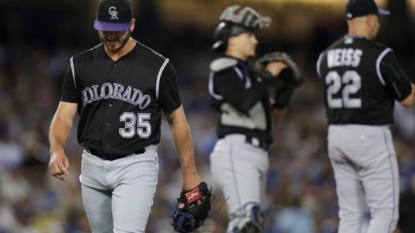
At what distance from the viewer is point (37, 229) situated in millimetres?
12539

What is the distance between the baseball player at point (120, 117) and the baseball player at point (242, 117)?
1.74 meters

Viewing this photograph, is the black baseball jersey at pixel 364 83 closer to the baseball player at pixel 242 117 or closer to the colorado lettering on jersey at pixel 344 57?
the colorado lettering on jersey at pixel 344 57

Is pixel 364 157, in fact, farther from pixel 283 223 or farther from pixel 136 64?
pixel 283 223

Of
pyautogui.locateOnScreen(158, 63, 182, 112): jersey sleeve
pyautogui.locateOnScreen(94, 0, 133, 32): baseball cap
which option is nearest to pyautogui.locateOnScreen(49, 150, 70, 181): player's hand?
pyautogui.locateOnScreen(158, 63, 182, 112): jersey sleeve

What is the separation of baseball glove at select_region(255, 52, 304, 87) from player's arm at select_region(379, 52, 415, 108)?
114 cm

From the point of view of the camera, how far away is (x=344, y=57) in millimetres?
7969

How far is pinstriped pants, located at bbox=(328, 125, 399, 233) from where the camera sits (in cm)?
777

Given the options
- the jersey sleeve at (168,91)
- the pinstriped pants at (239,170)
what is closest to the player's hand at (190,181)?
the jersey sleeve at (168,91)

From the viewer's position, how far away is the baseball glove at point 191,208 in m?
6.84

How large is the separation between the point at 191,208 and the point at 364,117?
173cm

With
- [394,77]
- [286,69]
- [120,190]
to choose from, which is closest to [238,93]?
[286,69]

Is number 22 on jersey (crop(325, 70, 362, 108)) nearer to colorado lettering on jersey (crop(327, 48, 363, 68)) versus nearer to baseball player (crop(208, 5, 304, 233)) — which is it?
colorado lettering on jersey (crop(327, 48, 363, 68))

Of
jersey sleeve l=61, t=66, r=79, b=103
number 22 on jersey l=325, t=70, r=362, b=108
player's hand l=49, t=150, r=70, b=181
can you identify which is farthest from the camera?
number 22 on jersey l=325, t=70, r=362, b=108

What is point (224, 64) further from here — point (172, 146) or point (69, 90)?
point (172, 146)
